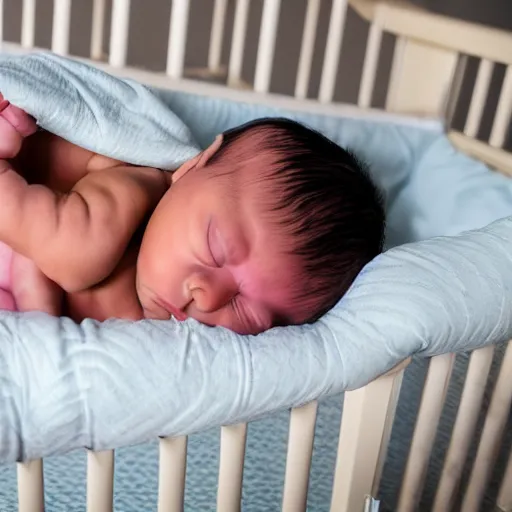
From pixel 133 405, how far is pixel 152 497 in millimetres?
281

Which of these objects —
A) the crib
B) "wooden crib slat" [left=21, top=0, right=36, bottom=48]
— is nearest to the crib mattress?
the crib

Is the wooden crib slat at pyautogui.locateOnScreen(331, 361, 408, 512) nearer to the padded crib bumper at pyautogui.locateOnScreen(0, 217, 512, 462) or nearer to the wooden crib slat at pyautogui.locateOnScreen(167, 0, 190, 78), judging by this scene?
the padded crib bumper at pyautogui.locateOnScreen(0, 217, 512, 462)

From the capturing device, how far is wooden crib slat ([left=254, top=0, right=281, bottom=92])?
1.13 metres

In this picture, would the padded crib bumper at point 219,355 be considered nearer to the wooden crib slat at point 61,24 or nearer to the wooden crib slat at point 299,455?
the wooden crib slat at point 299,455

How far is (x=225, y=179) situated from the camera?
2.33 ft

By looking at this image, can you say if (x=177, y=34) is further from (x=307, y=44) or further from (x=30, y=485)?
(x=30, y=485)

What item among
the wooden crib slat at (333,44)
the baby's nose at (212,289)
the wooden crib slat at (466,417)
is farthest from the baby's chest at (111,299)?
the wooden crib slat at (333,44)

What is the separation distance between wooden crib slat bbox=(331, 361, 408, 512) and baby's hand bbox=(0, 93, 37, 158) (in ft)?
1.28

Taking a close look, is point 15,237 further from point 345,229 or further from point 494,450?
point 494,450

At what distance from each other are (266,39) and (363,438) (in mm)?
730

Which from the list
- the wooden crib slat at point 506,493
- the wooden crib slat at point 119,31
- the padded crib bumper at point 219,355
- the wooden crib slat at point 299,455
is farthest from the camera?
the wooden crib slat at point 119,31

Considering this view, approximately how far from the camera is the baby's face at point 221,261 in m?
0.68

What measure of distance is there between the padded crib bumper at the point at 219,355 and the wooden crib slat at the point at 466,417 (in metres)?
0.05

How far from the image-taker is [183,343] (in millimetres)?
521
